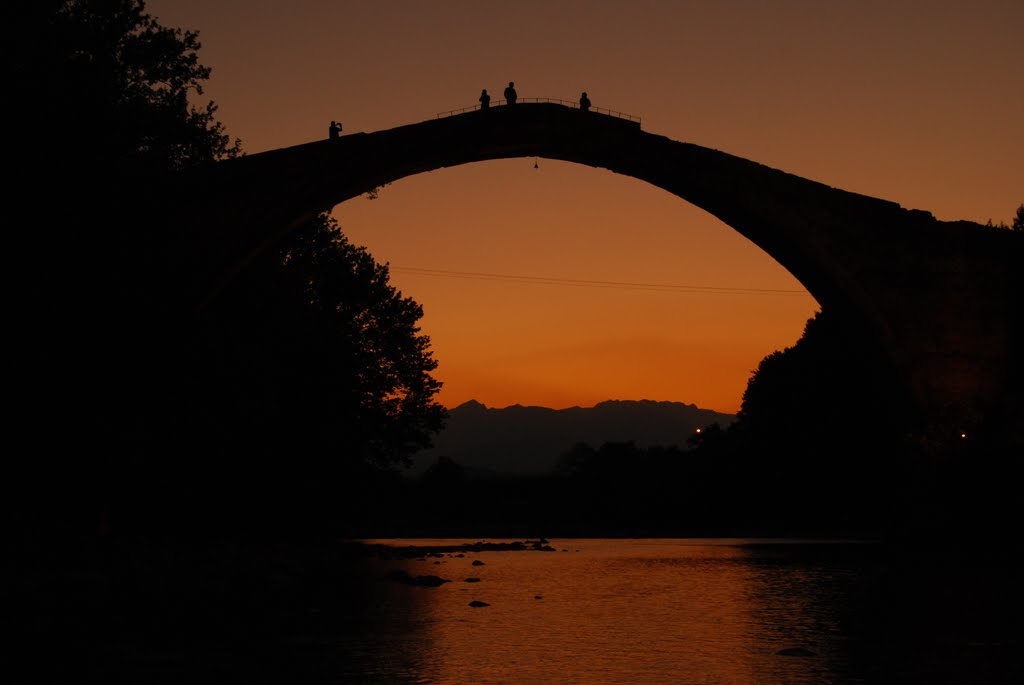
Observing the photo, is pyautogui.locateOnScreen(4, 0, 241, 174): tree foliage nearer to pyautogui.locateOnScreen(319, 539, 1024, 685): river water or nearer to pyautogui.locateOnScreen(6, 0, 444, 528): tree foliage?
pyautogui.locateOnScreen(6, 0, 444, 528): tree foliage

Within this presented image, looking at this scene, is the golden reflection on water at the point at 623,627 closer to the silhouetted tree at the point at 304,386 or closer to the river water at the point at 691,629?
the river water at the point at 691,629

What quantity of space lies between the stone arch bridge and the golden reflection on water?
331 inches

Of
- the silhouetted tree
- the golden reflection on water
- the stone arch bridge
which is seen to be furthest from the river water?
the stone arch bridge

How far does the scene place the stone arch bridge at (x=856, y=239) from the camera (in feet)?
99.4

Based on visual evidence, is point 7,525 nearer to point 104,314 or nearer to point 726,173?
point 104,314

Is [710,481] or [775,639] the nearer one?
[775,639]

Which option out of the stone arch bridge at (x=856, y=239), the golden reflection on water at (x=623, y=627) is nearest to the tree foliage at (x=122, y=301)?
the stone arch bridge at (x=856, y=239)

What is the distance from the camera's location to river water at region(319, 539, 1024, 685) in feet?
33.5

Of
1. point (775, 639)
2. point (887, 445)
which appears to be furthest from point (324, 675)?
point (887, 445)

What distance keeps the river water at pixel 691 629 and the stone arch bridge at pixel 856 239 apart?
8006mm

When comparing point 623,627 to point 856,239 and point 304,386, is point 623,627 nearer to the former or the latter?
point 856,239

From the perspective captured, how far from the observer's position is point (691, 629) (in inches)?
539

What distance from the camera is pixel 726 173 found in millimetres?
30812

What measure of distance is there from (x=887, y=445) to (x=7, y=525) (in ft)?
83.3
